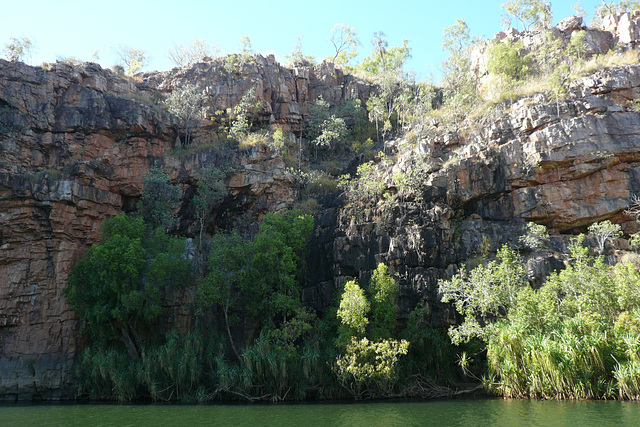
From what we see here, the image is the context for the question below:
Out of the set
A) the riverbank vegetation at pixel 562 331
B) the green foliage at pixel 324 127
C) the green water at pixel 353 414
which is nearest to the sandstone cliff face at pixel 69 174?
the green foliage at pixel 324 127

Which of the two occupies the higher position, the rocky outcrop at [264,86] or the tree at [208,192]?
the rocky outcrop at [264,86]

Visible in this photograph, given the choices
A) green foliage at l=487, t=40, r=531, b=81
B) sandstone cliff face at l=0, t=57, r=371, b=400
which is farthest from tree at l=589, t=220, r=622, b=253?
sandstone cliff face at l=0, t=57, r=371, b=400

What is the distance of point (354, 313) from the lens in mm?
24000

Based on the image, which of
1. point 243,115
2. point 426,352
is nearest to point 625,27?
point 426,352

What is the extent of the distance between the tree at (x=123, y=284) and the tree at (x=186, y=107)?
12.8m

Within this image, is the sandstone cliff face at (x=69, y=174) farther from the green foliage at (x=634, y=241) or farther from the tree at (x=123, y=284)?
the green foliage at (x=634, y=241)

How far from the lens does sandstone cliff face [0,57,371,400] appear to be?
98.1 ft

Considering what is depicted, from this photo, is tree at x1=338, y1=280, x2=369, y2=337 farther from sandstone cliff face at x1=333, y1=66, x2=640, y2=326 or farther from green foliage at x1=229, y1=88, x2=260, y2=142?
green foliage at x1=229, y1=88, x2=260, y2=142

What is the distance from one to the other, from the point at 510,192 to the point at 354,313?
14.0 metres

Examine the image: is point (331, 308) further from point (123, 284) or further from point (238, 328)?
point (123, 284)

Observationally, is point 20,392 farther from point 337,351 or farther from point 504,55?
point 504,55

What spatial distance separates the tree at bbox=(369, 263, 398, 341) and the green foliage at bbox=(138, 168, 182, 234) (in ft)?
57.1

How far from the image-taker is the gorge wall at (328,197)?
28531mm

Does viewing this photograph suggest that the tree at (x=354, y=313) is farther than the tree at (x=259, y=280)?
No
